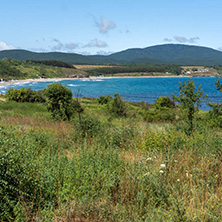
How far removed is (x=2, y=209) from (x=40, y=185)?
0.65 m

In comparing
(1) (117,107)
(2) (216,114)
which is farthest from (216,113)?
(1) (117,107)

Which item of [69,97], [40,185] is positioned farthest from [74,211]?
[69,97]

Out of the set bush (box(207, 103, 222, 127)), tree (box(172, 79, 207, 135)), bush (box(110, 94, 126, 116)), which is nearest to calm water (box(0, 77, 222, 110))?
bush (box(110, 94, 126, 116))

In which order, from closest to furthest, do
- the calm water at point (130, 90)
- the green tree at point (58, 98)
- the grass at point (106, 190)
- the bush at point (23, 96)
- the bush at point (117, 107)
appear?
the grass at point (106, 190) < the green tree at point (58, 98) < the bush at point (117, 107) < the bush at point (23, 96) < the calm water at point (130, 90)

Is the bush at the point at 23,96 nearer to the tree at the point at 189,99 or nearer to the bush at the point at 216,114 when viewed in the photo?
the bush at the point at 216,114

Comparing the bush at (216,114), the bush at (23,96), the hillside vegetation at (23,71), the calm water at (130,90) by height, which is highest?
the hillside vegetation at (23,71)

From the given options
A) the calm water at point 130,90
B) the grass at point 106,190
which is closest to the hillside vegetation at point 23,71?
the calm water at point 130,90

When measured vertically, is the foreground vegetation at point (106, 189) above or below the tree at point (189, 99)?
below

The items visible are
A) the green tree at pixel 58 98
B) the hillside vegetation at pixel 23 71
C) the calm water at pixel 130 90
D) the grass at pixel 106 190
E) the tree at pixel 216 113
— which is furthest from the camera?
the hillside vegetation at pixel 23 71

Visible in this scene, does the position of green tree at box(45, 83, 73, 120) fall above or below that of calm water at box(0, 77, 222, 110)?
above

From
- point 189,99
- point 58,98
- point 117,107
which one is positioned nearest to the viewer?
point 189,99

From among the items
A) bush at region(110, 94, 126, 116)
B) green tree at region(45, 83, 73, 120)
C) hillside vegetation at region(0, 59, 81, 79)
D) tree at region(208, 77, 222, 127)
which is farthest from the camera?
hillside vegetation at region(0, 59, 81, 79)

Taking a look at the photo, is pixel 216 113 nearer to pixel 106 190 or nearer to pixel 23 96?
pixel 106 190

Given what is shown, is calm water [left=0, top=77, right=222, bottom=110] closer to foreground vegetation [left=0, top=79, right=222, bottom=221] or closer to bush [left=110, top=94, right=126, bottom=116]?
bush [left=110, top=94, right=126, bottom=116]
